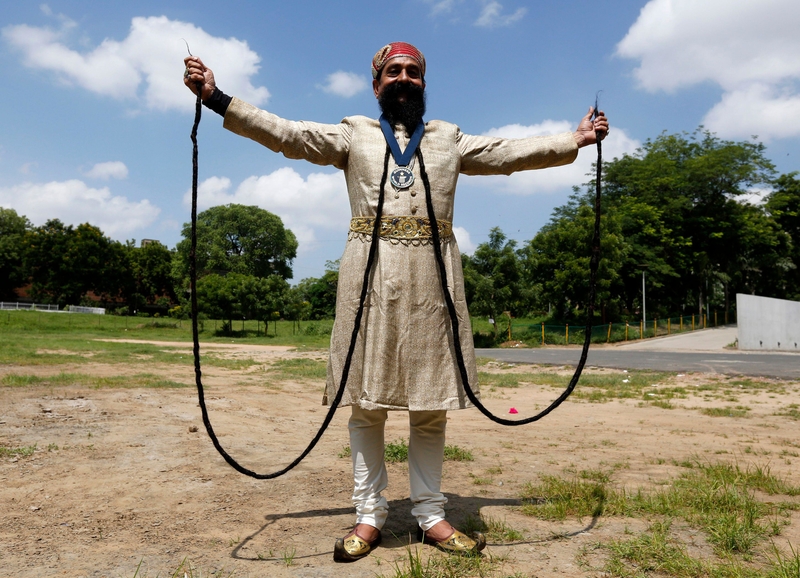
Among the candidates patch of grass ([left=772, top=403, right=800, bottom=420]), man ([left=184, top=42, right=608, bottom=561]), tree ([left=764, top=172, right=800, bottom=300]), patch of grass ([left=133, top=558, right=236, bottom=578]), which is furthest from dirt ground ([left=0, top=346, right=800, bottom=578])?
tree ([left=764, top=172, right=800, bottom=300])

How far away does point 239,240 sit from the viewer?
55.1 metres

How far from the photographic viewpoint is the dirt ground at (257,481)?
287 centimetres

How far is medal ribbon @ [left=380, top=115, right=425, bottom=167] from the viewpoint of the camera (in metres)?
3.28

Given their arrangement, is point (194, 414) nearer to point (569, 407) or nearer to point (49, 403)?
point (49, 403)

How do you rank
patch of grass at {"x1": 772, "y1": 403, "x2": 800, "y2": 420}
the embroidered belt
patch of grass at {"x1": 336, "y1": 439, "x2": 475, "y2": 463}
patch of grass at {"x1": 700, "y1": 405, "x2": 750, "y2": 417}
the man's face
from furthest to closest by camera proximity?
patch of grass at {"x1": 700, "y1": 405, "x2": 750, "y2": 417} < patch of grass at {"x1": 772, "y1": 403, "x2": 800, "y2": 420} < patch of grass at {"x1": 336, "y1": 439, "x2": 475, "y2": 463} < the man's face < the embroidered belt

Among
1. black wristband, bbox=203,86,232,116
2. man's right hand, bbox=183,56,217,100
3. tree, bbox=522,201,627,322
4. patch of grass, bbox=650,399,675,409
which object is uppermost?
tree, bbox=522,201,627,322

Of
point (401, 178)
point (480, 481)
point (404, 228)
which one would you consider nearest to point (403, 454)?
point (480, 481)

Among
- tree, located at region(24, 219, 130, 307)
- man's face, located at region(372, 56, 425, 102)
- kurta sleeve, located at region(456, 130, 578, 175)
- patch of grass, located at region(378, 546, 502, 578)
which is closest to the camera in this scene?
patch of grass, located at region(378, 546, 502, 578)

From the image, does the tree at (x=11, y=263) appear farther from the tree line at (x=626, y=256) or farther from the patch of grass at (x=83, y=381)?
the patch of grass at (x=83, y=381)

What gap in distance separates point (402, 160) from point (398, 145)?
0.11 m

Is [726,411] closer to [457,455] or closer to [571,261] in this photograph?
[457,455]

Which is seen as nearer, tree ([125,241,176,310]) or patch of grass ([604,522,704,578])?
patch of grass ([604,522,704,578])

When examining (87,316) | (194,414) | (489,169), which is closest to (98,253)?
(87,316)

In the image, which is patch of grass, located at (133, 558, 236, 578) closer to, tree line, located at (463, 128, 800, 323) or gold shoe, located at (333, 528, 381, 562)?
gold shoe, located at (333, 528, 381, 562)
